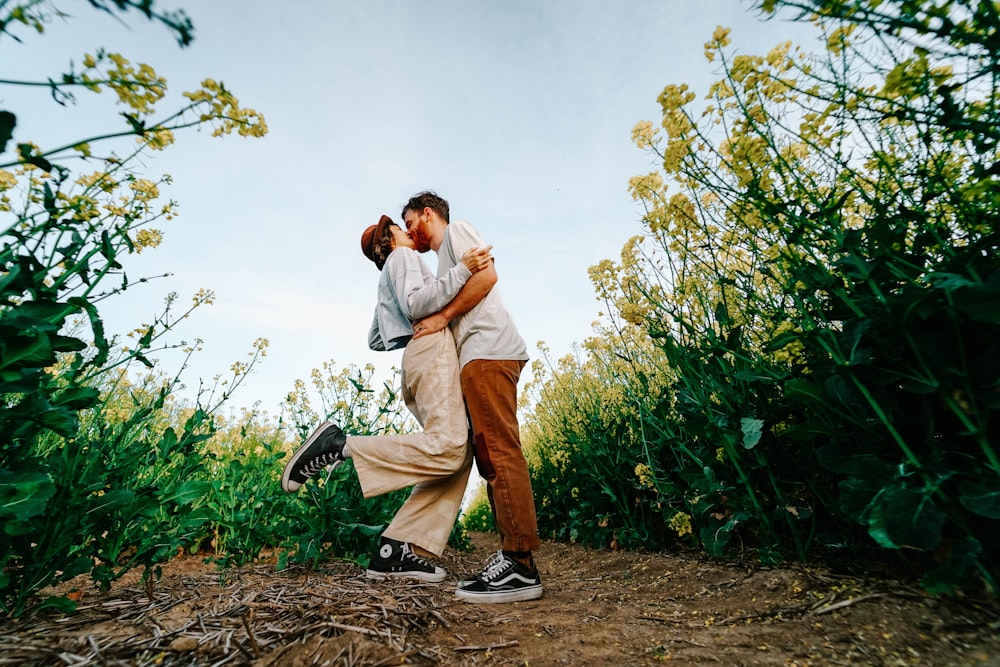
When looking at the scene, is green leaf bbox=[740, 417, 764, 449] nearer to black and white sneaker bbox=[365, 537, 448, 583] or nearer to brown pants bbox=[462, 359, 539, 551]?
brown pants bbox=[462, 359, 539, 551]

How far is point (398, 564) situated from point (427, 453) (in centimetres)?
65

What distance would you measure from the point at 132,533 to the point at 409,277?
1.78 metres

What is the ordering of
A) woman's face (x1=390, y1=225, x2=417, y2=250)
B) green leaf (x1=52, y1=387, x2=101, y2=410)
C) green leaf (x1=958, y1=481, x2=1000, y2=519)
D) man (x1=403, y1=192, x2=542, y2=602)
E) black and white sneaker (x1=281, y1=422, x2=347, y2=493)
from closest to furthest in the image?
green leaf (x1=958, y1=481, x2=1000, y2=519) → green leaf (x1=52, y1=387, x2=101, y2=410) → man (x1=403, y1=192, x2=542, y2=602) → black and white sneaker (x1=281, y1=422, x2=347, y2=493) → woman's face (x1=390, y1=225, x2=417, y2=250)

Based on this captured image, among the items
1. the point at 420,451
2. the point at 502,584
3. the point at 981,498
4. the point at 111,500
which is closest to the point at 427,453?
the point at 420,451

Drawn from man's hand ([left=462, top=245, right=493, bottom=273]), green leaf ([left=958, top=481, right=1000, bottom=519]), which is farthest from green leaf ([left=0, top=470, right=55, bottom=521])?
green leaf ([left=958, top=481, right=1000, bottom=519])

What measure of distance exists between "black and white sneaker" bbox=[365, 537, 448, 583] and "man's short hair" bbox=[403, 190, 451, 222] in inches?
81.9

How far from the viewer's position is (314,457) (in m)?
2.63

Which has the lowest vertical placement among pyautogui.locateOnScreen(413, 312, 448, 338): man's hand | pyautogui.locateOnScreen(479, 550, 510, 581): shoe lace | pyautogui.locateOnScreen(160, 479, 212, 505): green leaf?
pyautogui.locateOnScreen(479, 550, 510, 581): shoe lace

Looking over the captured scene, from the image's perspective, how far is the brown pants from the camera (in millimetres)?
2414

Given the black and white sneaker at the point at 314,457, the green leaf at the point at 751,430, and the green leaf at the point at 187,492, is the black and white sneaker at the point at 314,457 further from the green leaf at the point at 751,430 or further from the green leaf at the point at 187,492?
the green leaf at the point at 751,430

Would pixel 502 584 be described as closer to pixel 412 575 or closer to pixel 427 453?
pixel 412 575

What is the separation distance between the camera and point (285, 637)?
1489mm

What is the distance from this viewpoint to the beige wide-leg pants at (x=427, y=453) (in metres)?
2.50

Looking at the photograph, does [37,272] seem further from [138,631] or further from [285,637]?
[285,637]
